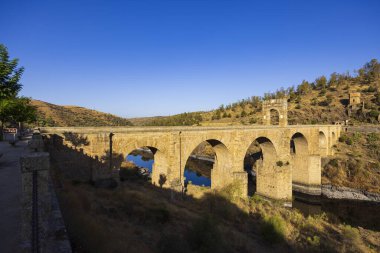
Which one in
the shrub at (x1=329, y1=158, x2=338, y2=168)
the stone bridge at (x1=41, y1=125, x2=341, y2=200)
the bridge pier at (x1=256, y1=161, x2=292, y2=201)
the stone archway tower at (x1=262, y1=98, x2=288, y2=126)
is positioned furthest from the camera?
the shrub at (x1=329, y1=158, x2=338, y2=168)

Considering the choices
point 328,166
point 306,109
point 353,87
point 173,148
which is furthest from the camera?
point 353,87

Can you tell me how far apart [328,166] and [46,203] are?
3460cm

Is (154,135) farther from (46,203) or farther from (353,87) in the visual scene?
(353,87)

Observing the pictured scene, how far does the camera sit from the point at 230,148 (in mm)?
20484

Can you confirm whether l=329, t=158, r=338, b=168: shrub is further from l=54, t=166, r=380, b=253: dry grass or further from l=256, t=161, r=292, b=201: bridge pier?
l=54, t=166, r=380, b=253: dry grass

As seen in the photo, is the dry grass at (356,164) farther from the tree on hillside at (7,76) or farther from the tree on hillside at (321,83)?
the tree on hillside at (321,83)

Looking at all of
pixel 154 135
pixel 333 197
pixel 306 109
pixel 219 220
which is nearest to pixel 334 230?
pixel 219 220

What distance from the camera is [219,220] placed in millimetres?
14664

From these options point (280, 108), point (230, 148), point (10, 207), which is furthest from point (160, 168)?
point (280, 108)

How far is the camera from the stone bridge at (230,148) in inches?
553

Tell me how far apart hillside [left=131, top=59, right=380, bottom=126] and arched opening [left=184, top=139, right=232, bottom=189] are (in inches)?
462

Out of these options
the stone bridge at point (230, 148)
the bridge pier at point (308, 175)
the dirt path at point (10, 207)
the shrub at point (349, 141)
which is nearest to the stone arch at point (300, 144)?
the stone bridge at point (230, 148)

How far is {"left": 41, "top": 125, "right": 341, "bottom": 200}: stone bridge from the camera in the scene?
1405cm

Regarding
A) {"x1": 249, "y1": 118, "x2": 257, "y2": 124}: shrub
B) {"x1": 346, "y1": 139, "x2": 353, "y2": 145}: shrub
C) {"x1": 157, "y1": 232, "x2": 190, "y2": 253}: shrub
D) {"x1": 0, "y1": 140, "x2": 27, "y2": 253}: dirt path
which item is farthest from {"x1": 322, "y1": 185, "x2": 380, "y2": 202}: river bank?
{"x1": 0, "y1": 140, "x2": 27, "y2": 253}: dirt path
